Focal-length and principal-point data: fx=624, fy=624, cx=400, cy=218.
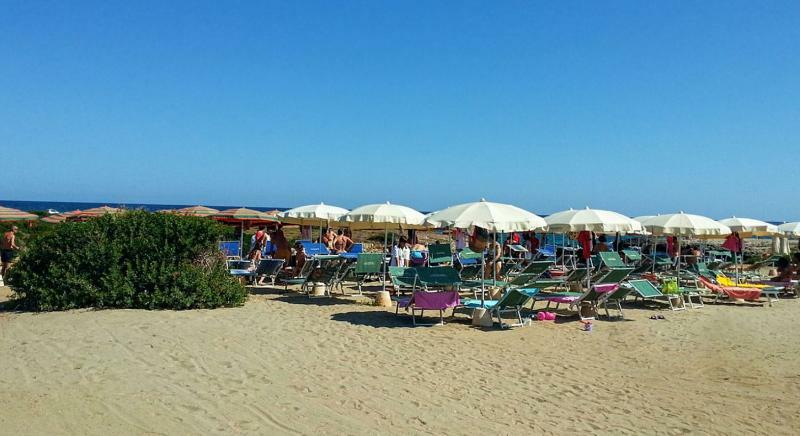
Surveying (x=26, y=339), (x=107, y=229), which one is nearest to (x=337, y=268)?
(x=107, y=229)

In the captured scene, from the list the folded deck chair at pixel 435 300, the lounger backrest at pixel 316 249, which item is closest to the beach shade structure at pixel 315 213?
the lounger backrest at pixel 316 249

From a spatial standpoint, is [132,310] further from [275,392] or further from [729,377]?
[729,377]

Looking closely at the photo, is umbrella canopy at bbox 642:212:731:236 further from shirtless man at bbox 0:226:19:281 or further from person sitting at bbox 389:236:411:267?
A: shirtless man at bbox 0:226:19:281

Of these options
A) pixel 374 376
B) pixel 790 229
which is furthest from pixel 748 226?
pixel 374 376

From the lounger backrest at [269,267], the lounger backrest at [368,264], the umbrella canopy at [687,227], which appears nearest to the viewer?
the lounger backrest at [368,264]

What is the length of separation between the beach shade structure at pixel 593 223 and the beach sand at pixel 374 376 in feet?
8.09

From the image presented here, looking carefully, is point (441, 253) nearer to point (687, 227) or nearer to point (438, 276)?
point (438, 276)

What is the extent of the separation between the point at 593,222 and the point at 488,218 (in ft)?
10.8

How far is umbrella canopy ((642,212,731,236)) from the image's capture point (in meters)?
12.4

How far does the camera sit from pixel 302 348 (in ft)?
22.5

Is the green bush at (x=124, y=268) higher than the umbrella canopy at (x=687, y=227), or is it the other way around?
the umbrella canopy at (x=687, y=227)

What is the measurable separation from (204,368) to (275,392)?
106 cm

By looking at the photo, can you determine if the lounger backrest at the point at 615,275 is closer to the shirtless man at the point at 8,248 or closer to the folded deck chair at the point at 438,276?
the folded deck chair at the point at 438,276

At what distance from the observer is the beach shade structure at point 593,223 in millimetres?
11109
